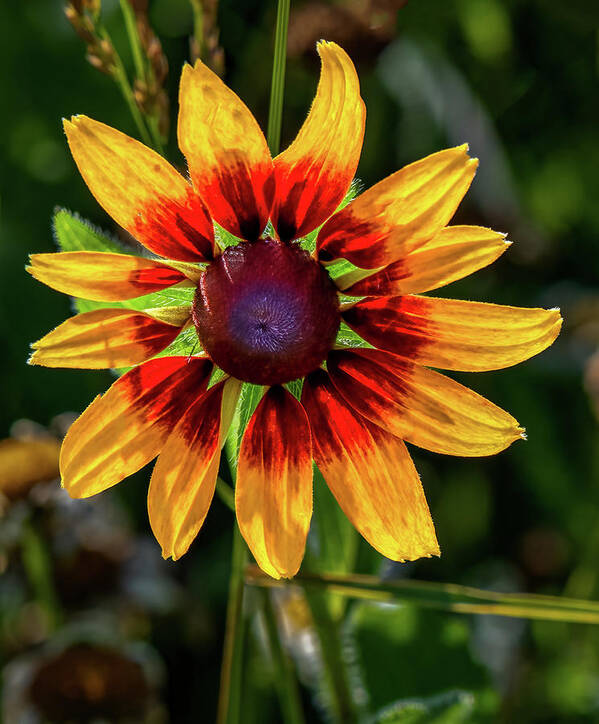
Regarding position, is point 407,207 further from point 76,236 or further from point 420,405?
point 76,236

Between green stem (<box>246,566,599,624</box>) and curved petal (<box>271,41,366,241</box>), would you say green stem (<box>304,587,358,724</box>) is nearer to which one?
green stem (<box>246,566,599,624</box>)

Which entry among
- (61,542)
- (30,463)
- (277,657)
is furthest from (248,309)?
(61,542)

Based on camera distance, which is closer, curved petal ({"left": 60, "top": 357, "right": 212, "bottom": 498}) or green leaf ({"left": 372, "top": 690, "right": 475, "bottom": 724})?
curved petal ({"left": 60, "top": 357, "right": 212, "bottom": 498})

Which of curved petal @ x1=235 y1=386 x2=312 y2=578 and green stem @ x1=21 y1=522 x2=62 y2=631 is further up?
curved petal @ x1=235 y1=386 x2=312 y2=578

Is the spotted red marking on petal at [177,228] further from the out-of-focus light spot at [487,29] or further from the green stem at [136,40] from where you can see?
the out-of-focus light spot at [487,29]

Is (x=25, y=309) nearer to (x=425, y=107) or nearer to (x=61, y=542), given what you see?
(x=61, y=542)

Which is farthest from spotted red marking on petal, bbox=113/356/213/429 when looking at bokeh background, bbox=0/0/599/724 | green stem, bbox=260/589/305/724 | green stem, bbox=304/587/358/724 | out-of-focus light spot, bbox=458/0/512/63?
out-of-focus light spot, bbox=458/0/512/63

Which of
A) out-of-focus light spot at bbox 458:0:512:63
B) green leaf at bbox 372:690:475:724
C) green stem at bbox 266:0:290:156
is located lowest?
green leaf at bbox 372:690:475:724
